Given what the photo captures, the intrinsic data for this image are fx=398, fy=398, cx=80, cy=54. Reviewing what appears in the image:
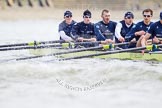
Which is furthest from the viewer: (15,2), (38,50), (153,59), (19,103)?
(15,2)

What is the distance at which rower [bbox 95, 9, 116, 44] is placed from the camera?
10.8m

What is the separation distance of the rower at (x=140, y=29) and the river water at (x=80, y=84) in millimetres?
755

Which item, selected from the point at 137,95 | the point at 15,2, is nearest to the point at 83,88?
the point at 137,95

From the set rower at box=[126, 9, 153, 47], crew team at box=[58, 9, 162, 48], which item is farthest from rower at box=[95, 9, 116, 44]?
rower at box=[126, 9, 153, 47]

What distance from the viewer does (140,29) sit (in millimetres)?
10289

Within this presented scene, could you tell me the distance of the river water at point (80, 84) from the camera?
7.04 meters

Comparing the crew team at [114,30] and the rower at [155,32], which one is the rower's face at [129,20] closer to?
the crew team at [114,30]

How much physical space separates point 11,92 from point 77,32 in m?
4.10

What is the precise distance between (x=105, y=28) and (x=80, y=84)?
10.1 ft

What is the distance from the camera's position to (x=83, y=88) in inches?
312

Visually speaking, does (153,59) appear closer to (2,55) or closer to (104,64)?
(104,64)

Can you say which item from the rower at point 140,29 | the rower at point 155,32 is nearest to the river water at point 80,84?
the rower at point 155,32

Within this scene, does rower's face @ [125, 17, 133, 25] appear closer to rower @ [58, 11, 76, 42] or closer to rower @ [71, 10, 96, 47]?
rower @ [71, 10, 96, 47]

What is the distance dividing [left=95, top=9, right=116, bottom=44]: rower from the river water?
0.79 m
